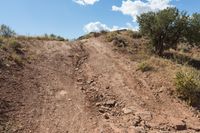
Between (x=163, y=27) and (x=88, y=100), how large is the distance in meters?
12.5

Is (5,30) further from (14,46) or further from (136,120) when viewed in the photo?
(136,120)

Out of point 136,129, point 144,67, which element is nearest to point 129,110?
point 136,129

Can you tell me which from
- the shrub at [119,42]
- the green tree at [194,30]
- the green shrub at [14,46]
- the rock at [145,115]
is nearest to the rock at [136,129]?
the rock at [145,115]

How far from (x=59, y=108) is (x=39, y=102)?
79 cm

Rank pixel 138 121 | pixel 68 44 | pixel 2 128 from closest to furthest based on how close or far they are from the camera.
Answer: pixel 2 128, pixel 138 121, pixel 68 44

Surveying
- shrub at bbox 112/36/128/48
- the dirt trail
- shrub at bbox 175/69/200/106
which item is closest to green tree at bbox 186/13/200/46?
shrub at bbox 112/36/128/48

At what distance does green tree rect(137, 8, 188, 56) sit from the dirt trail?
682cm

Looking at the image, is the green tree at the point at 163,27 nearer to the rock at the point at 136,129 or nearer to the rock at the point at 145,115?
the rock at the point at 145,115

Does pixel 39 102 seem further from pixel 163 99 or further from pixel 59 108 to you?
pixel 163 99

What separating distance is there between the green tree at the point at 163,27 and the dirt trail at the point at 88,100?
269 inches

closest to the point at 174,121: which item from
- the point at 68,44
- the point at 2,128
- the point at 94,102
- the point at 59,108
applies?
the point at 94,102

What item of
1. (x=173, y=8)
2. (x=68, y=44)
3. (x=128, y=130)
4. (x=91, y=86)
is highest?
(x=173, y=8)

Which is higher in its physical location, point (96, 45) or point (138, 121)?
point (96, 45)

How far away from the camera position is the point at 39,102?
11.2 m
